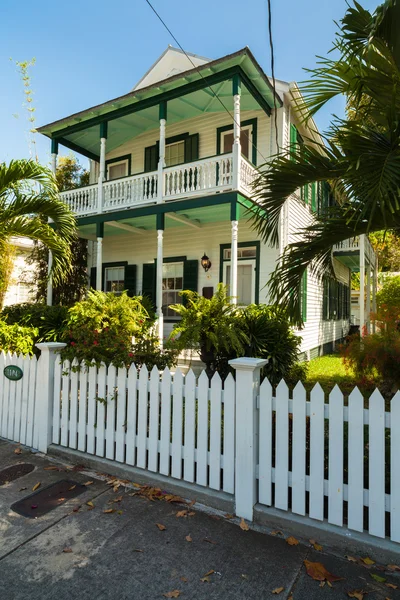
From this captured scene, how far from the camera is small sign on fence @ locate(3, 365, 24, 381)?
4.57 meters

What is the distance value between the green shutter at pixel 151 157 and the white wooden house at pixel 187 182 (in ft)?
0.16

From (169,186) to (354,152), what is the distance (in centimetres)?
732

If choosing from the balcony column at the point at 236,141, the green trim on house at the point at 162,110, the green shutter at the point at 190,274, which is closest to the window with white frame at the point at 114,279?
the green shutter at the point at 190,274

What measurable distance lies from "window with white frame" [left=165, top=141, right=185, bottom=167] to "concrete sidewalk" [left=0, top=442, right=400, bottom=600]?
411 inches

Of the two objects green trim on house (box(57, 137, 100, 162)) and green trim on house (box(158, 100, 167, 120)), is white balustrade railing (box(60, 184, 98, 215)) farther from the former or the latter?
green trim on house (box(158, 100, 167, 120))

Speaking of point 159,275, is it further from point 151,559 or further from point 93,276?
point 151,559

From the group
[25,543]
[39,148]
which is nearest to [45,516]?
[25,543]

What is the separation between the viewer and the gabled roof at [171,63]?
428 inches

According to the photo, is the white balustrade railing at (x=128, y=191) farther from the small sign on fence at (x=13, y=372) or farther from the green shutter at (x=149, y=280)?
the small sign on fence at (x=13, y=372)

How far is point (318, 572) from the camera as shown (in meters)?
2.30

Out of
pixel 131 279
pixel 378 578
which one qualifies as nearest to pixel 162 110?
pixel 131 279

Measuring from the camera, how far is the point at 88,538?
2.67 m

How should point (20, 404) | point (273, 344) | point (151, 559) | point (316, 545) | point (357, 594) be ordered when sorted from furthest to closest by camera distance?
1. point (273, 344)
2. point (20, 404)
3. point (316, 545)
4. point (151, 559)
5. point (357, 594)

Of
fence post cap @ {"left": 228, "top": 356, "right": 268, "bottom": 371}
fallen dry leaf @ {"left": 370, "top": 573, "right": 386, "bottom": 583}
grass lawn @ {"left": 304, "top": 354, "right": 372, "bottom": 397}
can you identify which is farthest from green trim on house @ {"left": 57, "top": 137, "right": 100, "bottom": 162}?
fallen dry leaf @ {"left": 370, "top": 573, "right": 386, "bottom": 583}
